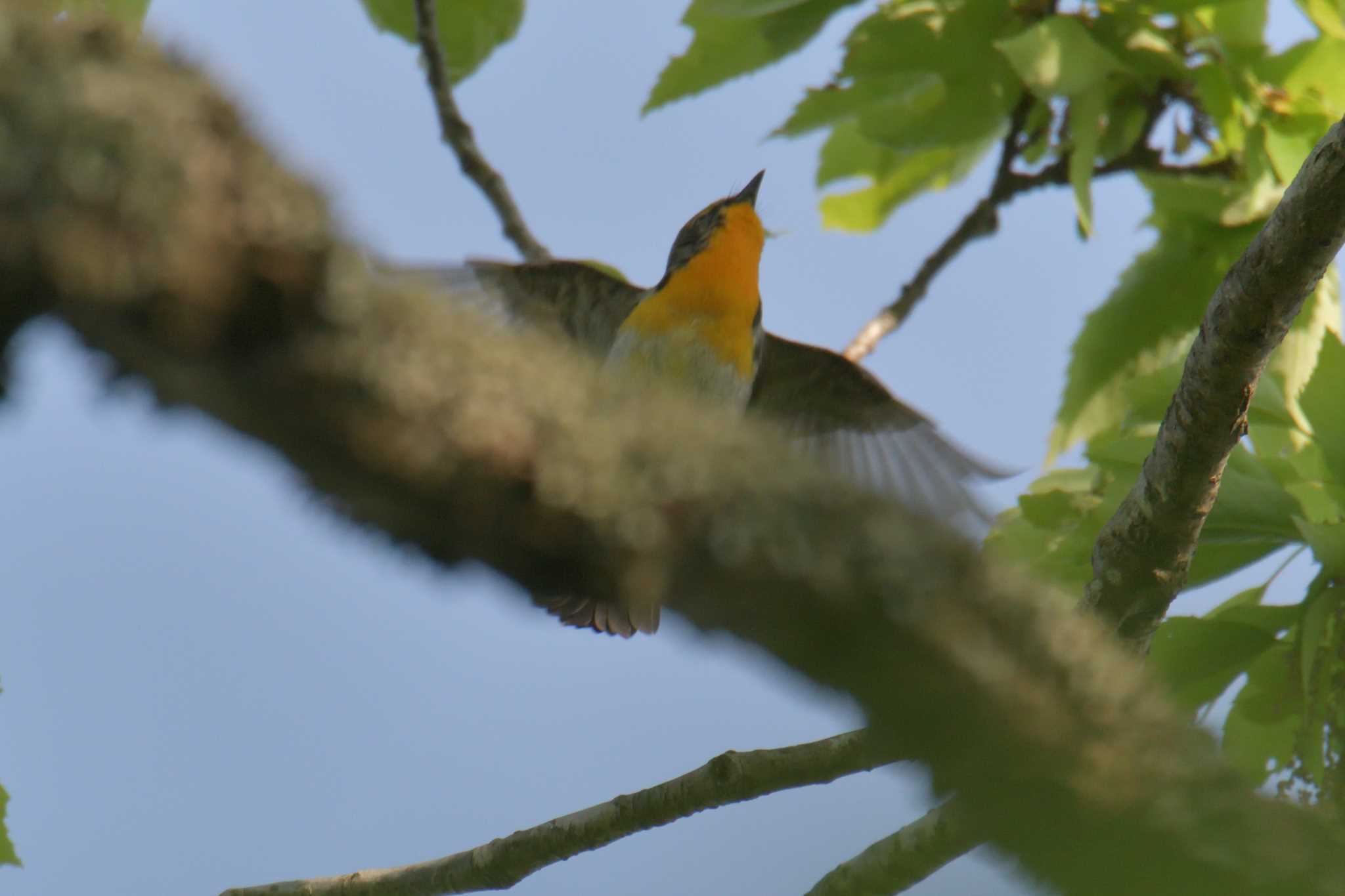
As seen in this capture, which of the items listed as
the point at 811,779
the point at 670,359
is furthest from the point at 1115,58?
the point at 811,779

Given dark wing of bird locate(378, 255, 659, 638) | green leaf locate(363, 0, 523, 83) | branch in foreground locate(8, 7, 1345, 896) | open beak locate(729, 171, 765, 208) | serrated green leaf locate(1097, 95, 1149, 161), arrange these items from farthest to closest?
open beak locate(729, 171, 765, 208)
dark wing of bird locate(378, 255, 659, 638)
serrated green leaf locate(1097, 95, 1149, 161)
green leaf locate(363, 0, 523, 83)
branch in foreground locate(8, 7, 1345, 896)

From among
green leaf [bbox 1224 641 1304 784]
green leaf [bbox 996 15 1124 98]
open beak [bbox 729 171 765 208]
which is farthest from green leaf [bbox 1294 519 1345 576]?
open beak [bbox 729 171 765 208]

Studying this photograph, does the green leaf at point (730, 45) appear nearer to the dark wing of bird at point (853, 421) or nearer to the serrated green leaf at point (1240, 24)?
the serrated green leaf at point (1240, 24)

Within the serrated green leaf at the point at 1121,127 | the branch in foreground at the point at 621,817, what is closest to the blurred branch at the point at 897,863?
the branch in foreground at the point at 621,817

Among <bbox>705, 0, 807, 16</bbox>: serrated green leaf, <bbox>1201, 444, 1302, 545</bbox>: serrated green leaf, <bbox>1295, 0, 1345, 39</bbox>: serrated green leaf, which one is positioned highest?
<bbox>705, 0, 807, 16</bbox>: serrated green leaf

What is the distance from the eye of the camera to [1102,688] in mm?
675

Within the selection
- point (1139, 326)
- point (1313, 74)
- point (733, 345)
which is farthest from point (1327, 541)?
point (733, 345)

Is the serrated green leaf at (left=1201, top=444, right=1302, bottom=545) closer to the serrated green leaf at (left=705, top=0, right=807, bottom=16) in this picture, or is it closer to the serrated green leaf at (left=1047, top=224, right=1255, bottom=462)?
the serrated green leaf at (left=1047, top=224, right=1255, bottom=462)

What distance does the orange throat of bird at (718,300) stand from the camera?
169 inches

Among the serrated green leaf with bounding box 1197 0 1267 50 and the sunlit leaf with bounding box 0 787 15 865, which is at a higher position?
the serrated green leaf with bounding box 1197 0 1267 50

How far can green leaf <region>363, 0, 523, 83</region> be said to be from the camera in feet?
12.1

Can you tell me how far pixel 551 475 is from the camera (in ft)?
2.00

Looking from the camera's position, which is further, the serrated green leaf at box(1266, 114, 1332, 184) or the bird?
the bird

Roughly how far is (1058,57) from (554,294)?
180 centimetres
